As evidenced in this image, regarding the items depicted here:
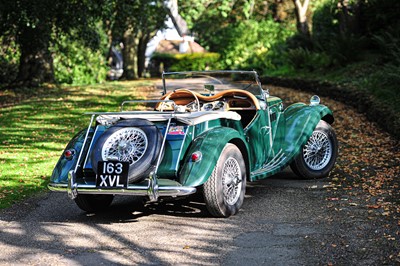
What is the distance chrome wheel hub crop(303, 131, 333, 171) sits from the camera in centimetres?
829

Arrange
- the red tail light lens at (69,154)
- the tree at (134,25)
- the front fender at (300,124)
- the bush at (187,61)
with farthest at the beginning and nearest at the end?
the bush at (187,61) < the tree at (134,25) < the front fender at (300,124) < the red tail light lens at (69,154)

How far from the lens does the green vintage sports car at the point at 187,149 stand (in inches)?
236

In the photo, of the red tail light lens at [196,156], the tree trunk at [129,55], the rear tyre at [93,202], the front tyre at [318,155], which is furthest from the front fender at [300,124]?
the tree trunk at [129,55]

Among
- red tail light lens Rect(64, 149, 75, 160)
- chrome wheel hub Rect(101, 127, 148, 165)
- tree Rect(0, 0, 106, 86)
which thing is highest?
tree Rect(0, 0, 106, 86)

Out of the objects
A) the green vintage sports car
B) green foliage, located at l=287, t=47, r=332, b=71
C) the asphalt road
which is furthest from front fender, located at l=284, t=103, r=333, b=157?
green foliage, located at l=287, t=47, r=332, b=71

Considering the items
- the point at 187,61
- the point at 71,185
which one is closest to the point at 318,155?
the point at 71,185

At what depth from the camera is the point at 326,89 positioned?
17.7 metres

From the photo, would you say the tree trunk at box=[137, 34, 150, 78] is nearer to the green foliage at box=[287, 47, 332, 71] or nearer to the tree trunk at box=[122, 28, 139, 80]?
the tree trunk at box=[122, 28, 139, 80]

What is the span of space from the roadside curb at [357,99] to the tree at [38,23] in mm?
6601

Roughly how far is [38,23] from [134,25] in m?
5.75

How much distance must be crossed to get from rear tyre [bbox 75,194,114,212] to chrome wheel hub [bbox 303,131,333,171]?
269 cm

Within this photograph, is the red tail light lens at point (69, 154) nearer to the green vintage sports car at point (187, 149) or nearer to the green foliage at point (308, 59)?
the green vintage sports car at point (187, 149)

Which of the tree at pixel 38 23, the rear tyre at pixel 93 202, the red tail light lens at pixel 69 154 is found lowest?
the rear tyre at pixel 93 202

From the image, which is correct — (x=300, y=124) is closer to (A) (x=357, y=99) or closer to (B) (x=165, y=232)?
(B) (x=165, y=232)
